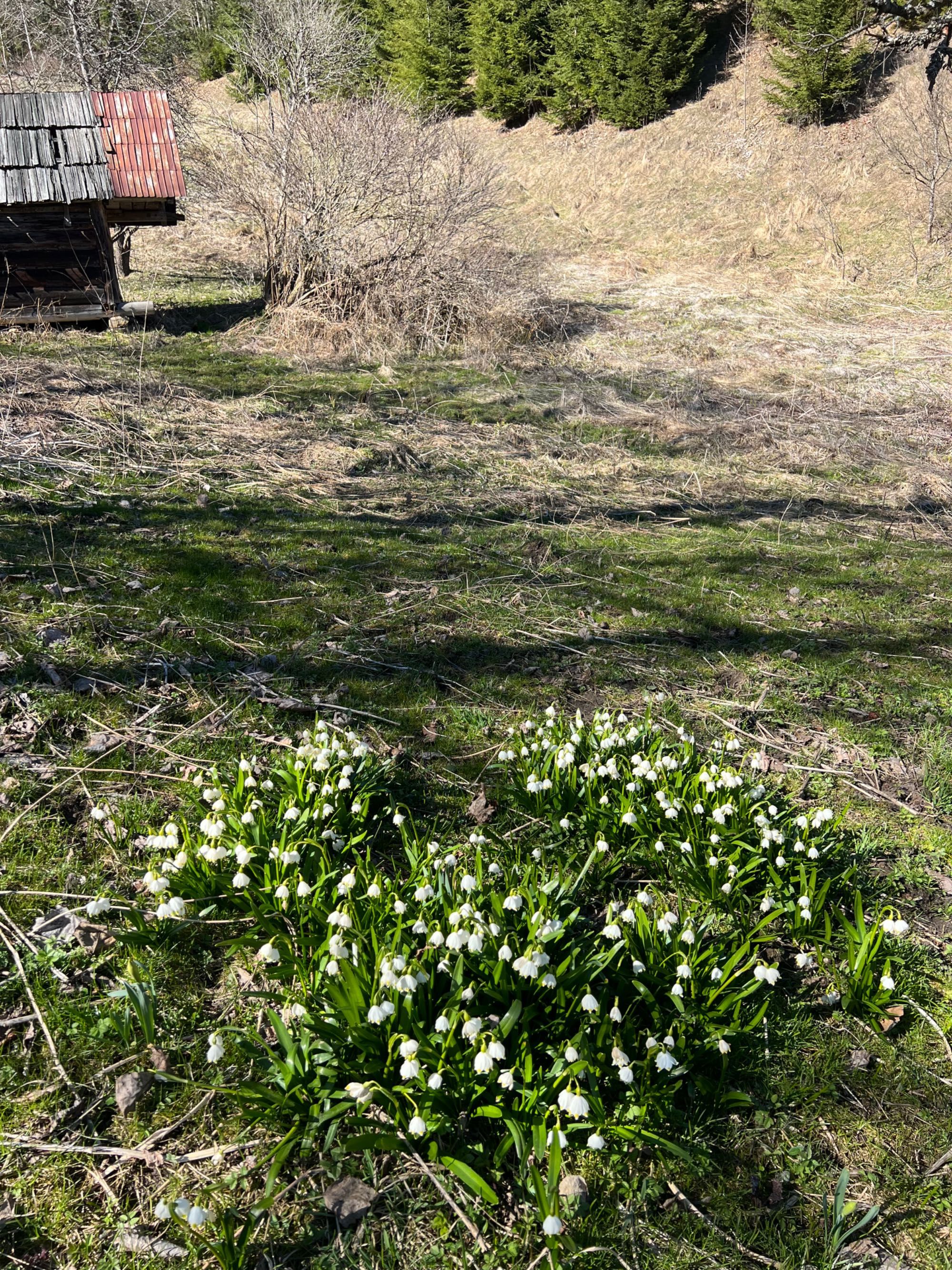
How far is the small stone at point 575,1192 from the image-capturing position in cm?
231

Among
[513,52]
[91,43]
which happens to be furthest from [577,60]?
[91,43]

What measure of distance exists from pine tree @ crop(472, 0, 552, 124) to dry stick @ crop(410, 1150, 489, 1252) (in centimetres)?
3134

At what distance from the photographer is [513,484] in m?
8.55

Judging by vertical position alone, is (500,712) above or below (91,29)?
below

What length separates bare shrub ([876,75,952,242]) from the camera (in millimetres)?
19047

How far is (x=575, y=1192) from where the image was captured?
2344mm

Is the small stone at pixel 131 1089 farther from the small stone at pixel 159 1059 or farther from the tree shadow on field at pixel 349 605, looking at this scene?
the tree shadow on field at pixel 349 605

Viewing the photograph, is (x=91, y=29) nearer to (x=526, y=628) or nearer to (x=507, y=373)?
(x=507, y=373)

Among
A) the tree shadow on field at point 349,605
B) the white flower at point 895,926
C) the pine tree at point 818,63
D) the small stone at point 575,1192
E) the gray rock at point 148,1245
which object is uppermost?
the pine tree at point 818,63

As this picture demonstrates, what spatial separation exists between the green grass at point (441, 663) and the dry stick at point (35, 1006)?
0.10 ft

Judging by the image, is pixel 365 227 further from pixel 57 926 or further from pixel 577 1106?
pixel 577 1106

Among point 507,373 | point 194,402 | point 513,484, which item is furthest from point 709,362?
point 194,402

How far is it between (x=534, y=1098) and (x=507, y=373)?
1114 centimetres

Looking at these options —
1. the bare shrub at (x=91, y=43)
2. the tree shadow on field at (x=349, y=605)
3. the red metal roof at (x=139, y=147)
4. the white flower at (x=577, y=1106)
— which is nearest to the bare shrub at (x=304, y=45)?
the bare shrub at (x=91, y=43)
